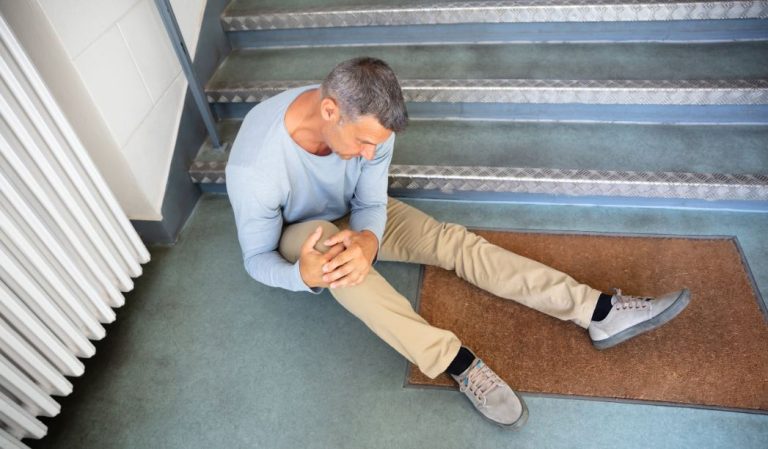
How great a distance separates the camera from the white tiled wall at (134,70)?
63.0 inches

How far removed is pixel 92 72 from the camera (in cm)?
166

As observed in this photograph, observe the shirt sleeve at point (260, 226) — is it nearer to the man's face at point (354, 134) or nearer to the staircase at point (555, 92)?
the man's face at point (354, 134)

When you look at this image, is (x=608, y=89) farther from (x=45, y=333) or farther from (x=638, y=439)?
(x=45, y=333)

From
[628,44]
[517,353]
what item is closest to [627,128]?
[628,44]

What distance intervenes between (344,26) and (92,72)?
3.82ft

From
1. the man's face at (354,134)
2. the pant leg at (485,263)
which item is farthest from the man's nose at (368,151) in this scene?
the pant leg at (485,263)

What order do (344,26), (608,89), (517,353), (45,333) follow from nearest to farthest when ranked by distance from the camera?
(45,333)
(517,353)
(608,89)
(344,26)

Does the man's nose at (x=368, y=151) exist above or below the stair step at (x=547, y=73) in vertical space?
above

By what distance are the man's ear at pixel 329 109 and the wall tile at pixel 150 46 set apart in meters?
1.00

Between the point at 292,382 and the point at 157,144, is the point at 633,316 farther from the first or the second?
the point at 157,144

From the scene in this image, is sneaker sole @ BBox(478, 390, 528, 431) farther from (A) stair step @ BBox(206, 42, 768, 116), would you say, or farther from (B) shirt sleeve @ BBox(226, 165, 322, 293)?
(A) stair step @ BBox(206, 42, 768, 116)

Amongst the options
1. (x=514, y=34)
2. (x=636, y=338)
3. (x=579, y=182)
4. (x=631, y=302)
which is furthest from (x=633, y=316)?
(x=514, y=34)

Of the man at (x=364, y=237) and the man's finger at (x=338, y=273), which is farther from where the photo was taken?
the man's finger at (x=338, y=273)

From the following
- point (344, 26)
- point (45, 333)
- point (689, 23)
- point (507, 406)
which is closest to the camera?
point (45, 333)
